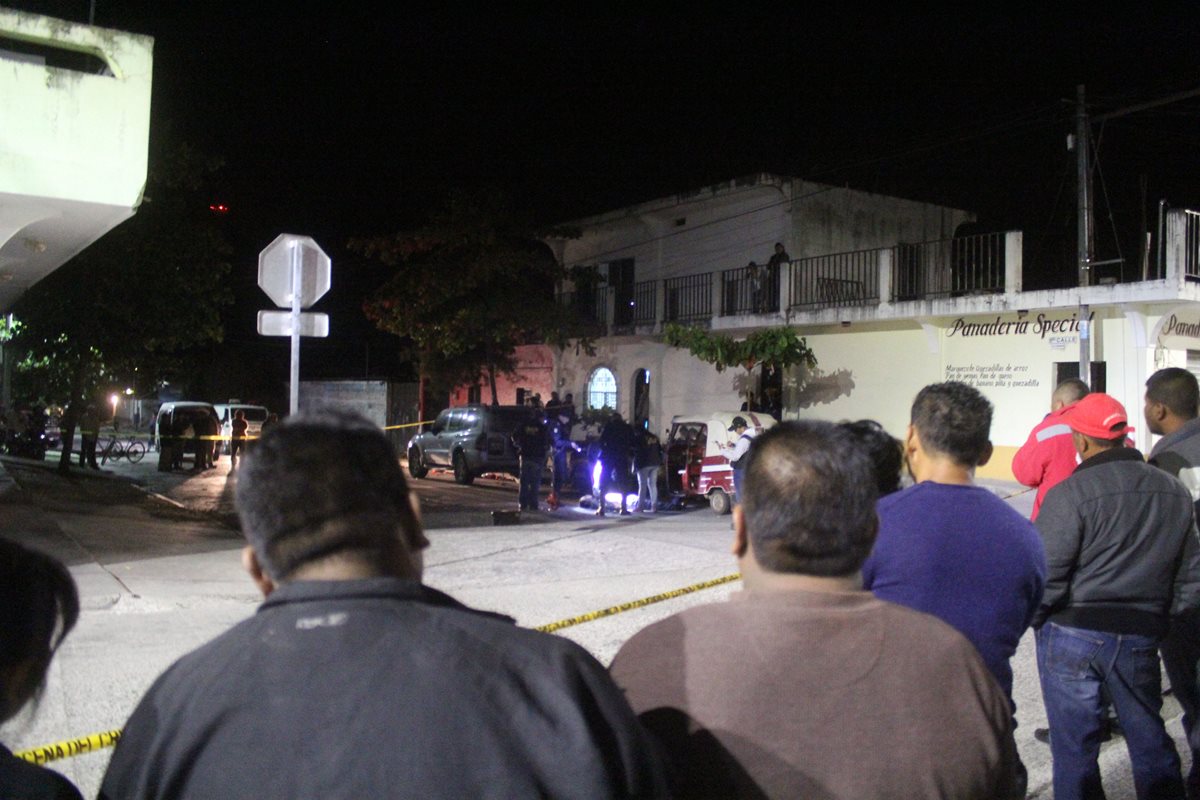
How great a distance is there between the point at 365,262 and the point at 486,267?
15.3 m

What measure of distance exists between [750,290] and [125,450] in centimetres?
1706

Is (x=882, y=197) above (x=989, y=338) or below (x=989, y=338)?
above

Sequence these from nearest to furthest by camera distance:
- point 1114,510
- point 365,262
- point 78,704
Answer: point 1114,510
point 78,704
point 365,262

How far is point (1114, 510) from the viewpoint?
367cm

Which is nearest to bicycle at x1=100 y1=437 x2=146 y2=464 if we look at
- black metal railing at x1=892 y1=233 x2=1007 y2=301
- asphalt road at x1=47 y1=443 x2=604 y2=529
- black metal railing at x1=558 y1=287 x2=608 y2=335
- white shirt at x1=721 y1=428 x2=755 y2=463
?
asphalt road at x1=47 y1=443 x2=604 y2=529

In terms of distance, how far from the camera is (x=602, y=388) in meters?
28.2

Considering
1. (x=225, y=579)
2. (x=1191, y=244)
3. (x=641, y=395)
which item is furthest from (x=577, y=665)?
(x=641, y=395)

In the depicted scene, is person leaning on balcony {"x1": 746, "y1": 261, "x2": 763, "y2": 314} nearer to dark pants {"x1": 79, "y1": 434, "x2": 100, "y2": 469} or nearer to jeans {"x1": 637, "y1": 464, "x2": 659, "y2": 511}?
jeans {"x1": 637, "y1": 464, "x2": 659, "y2": 511}

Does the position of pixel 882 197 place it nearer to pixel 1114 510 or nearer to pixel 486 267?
pixel 486 267

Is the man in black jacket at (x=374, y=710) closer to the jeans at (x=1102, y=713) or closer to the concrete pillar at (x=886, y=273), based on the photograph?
the jeans at (x=1102, y=713)

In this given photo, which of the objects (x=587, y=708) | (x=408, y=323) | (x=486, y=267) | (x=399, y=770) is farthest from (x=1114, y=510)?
(x=408, y=323)

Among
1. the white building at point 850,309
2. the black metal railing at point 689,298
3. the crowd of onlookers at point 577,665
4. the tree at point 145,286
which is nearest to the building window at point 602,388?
the white building at point 850,309

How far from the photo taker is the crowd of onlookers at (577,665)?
145 centimetres

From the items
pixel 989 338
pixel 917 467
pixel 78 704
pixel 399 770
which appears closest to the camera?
pixel 399 770
